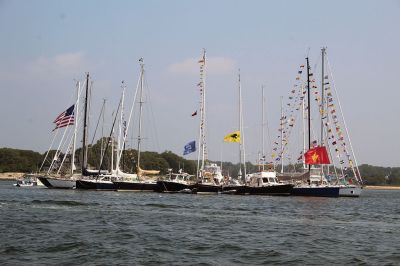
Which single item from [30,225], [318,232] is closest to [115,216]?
[30,225]

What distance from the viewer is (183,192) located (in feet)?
293

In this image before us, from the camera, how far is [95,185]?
296ft

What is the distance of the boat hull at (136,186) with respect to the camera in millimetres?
88875

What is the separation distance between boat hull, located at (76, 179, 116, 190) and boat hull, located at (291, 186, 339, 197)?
93.3ft

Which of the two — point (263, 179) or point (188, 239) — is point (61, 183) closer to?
point (263, 179)

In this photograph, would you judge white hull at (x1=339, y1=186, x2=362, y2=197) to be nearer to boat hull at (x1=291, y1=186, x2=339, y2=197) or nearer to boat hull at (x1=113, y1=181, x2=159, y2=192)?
boat hull at (x1=291, y1=186, x2=339, y2=197)

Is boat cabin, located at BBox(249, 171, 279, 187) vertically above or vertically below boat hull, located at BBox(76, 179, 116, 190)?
above

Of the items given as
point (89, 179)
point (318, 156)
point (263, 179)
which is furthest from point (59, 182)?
point (318, 156)

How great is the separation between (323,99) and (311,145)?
7497 millimetres

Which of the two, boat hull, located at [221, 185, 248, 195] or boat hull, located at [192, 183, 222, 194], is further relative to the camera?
boat hull, located at [221, 185, 248, 195]

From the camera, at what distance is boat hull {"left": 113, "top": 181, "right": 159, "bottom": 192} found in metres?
88.9

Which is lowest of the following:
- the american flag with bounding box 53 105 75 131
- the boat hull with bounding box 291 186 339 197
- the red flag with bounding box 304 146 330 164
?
the boat hull with bounding box 291 186 339 197

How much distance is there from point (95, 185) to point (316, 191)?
113 feet

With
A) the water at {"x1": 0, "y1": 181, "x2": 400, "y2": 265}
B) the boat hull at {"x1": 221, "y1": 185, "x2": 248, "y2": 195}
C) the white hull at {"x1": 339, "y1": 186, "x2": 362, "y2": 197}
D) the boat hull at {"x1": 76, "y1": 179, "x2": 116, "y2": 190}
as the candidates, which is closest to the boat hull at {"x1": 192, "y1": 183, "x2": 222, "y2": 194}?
the boat hull at {"x1": 221, "y1": 185, "x2": 248, "y2": 195}
